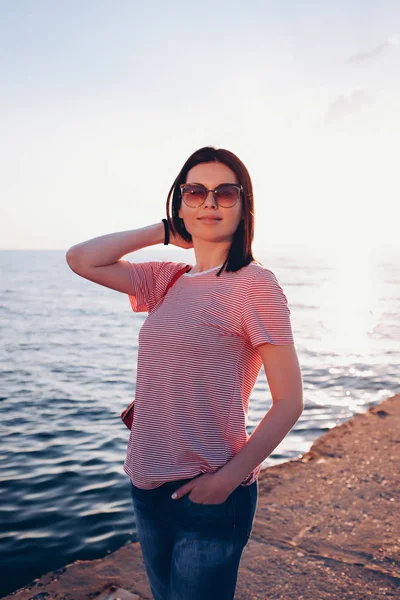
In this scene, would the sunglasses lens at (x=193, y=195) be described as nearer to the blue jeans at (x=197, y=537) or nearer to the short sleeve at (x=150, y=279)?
the short sleeve at (x=150, y=279)

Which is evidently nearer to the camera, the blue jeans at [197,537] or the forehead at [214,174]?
the blue jeans at [197,537]

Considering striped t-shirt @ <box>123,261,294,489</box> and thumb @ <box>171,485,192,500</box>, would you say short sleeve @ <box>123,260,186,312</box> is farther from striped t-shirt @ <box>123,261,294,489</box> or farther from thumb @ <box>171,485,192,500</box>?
thumb @ <box>171,485,192,500</box>

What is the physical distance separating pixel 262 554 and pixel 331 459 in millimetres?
2730

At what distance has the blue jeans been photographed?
199 cm

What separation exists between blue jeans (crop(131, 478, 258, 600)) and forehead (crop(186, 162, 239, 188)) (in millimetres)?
1263

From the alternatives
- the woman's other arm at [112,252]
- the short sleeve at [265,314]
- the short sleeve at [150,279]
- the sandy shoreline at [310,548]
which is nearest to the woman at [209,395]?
the short sleeve at [265,314]

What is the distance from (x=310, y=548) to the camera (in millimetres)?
4328

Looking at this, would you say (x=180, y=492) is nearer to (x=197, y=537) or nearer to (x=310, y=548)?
(x=197, y=537)

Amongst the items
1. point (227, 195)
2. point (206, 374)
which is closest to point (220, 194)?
point (227, 195)

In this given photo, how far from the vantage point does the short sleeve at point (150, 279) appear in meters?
2.61

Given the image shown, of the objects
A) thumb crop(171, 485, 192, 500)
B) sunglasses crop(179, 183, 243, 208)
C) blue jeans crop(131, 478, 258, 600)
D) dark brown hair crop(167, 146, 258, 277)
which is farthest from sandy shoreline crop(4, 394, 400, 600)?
sunglasses crop(179, 183, 243, 208)

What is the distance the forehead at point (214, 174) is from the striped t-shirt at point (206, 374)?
17.0 inches

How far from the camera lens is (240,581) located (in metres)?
3.80

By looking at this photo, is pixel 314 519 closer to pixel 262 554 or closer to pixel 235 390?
pixel 262 554
